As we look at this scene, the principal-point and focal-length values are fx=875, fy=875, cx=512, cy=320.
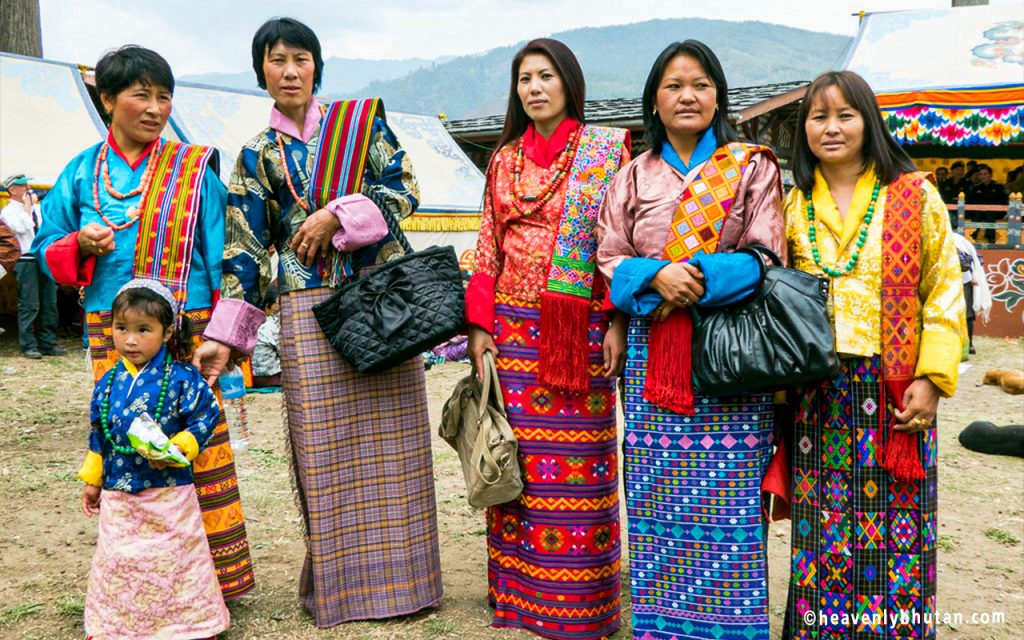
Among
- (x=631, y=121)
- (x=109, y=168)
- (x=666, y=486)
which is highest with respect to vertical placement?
(x=631, y=121)

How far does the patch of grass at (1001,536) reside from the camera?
13.6ft

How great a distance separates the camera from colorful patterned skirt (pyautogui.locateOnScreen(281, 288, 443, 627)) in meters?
3.06

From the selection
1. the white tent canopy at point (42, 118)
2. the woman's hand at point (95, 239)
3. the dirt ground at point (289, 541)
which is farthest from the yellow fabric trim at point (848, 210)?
the white tent canopy at point (42, 118)

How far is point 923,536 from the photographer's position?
2.56 metres

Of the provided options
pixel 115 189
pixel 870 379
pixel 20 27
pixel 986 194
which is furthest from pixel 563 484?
pixel 986 194

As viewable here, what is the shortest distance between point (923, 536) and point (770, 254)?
0.94 meters

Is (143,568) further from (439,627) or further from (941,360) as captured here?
(941,360)

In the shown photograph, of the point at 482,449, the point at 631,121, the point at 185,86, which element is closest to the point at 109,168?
the point at 482,449

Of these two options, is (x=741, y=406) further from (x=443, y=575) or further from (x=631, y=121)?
(x=631, y=121)

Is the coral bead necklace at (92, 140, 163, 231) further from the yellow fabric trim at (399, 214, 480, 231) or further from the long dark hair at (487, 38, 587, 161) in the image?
the yellow fabric trim at (399, 214, 480, 231)

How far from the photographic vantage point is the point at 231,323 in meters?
2.98

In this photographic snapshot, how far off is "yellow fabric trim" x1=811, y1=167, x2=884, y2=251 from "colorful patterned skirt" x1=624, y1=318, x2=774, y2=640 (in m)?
0.53

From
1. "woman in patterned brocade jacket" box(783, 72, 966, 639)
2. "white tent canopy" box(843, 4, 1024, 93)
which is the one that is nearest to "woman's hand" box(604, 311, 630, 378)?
"woman in patterned brocade jacket" box(783, 72, 966, 639)

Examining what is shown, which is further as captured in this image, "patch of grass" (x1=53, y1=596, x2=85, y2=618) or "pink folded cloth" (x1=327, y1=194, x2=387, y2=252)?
"patch of grass" (x1=53, y1=596, x2=85, y2=618)
